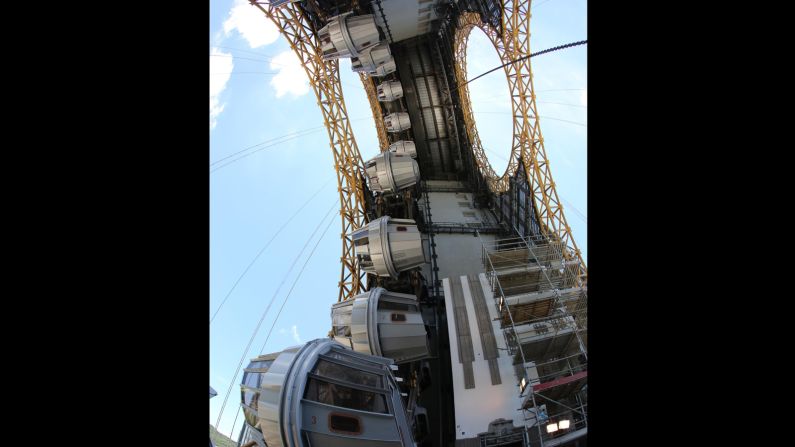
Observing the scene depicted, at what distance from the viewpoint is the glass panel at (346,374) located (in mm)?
6965

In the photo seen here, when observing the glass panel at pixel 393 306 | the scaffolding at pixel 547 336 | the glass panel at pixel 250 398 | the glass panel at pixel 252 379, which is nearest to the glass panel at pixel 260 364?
the glass panel at pixel 252 379

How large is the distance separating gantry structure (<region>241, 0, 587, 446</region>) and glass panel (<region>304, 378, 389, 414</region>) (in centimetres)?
218

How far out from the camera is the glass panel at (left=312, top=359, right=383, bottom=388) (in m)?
6.96

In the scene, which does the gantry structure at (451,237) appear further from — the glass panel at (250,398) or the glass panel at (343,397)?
the glass panel at (343,397)

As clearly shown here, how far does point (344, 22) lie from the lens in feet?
51.7

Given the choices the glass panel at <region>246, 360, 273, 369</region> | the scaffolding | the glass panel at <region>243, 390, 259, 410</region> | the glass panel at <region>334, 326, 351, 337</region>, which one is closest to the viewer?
the glass panel at <region>243, 390, 259, 410</region>

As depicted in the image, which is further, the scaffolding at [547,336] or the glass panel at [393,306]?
the glass panel at [393,306]

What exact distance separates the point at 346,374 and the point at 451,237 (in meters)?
15.0

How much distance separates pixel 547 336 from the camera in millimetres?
11758

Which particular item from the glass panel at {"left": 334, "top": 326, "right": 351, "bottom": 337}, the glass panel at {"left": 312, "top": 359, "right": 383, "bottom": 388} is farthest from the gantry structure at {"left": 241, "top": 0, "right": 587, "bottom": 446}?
the glass panel at {"left": 312, "top": 359, "right": 383, "bottom": 388}

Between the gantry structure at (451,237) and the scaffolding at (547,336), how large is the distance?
0.06 meters

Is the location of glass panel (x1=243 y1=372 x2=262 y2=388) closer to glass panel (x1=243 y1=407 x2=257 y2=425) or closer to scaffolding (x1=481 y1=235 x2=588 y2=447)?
glass panel (x1=243 y1=407 x2=257 y2=425)
